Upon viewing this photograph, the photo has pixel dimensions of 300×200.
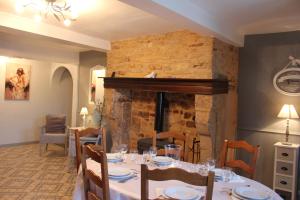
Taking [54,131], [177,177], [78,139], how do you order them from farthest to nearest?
[54,131] < [78,139] < [177,177]

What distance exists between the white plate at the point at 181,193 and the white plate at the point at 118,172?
431mm

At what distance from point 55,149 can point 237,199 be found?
5422 millimetres

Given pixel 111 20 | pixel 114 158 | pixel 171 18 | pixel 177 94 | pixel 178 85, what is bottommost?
pixel 114 158

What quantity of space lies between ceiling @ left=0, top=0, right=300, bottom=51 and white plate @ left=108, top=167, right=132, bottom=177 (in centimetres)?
142

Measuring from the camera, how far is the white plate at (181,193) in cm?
168

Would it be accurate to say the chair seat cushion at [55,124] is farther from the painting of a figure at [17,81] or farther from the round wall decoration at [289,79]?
the round wall decoration at [289,79]

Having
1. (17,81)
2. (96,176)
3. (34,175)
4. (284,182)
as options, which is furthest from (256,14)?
(17,81)

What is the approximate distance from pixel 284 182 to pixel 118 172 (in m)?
2.48

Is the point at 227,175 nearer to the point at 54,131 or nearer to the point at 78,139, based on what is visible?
the point at 78,139

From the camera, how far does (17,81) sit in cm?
642

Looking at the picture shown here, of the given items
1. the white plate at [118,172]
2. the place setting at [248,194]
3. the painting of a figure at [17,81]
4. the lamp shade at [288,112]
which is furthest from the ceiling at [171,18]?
the painting of a figure at [17,81]

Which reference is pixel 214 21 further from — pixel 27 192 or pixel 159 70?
pixel 27 192

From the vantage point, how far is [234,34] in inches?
151

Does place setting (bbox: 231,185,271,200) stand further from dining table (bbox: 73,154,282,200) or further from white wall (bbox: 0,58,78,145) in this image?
white wall (bbox: 0,58,78,145)
